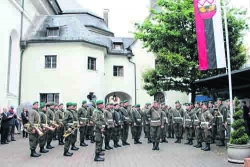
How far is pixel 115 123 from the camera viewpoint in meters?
13.5

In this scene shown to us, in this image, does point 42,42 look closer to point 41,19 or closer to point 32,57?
point 32,57

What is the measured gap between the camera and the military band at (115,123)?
426 inches

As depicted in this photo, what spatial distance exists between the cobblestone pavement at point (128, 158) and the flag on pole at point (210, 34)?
3631mm

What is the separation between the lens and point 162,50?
63.5ft

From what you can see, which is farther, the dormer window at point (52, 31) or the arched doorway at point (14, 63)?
the dormer window at point (52, 31)

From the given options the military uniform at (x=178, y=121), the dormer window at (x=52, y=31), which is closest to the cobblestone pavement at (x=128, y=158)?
the military uniform at (x=178, y=121)

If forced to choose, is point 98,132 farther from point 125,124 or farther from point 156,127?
point 125,124

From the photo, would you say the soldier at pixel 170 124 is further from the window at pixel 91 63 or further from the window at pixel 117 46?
the window at pixel 117 46

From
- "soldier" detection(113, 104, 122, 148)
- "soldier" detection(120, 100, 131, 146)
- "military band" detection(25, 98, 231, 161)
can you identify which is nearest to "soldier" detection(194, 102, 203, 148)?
"military band" detection(25, 98, 231, 161)

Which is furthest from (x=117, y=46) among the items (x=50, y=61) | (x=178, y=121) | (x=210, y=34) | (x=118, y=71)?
(x=210, y=34)

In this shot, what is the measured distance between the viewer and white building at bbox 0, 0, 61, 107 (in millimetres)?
20688

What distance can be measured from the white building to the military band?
27.6ft

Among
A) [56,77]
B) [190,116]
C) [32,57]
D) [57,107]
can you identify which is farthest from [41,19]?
[190,116]

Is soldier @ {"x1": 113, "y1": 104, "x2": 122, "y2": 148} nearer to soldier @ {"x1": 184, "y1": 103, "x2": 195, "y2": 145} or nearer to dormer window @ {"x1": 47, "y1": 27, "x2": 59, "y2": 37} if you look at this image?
soldier @ {"x1": 184, "y1": 103, "x2": 195, "y2": 145}
